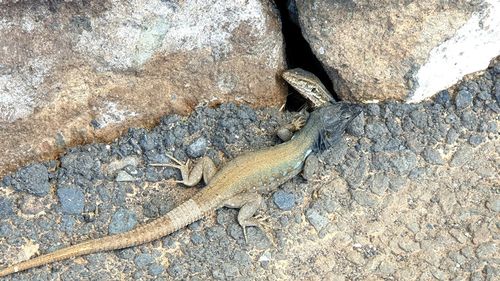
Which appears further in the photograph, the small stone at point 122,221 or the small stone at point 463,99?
the small stone at point 463,99

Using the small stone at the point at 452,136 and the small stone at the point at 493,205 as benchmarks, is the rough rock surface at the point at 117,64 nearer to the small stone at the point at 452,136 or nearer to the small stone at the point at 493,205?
the small stone at the point at 452,136

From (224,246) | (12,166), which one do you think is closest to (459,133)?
(224,246)

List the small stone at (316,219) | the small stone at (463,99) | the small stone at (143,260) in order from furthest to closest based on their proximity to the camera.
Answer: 1. the small stone at (463,99)
2. the small stone at (316,219)
3. the small stone at (143,260)

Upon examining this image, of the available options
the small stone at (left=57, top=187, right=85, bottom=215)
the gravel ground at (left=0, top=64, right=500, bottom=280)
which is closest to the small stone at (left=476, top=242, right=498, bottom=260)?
the gravel ground at (left=0, top=64, right=500, bottom=280)

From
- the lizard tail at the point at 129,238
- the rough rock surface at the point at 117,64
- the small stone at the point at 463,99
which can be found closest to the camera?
the rough rock surface at the point at 117,64

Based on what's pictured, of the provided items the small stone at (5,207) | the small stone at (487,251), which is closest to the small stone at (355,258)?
the small stone at (487,251)

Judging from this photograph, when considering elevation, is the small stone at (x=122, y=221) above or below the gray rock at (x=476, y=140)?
above

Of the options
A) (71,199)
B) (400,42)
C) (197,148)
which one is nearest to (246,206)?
(197,148)

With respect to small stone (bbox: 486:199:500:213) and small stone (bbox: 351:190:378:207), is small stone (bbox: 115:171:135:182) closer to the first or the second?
small stone (bbox: 351:190:378:207)
